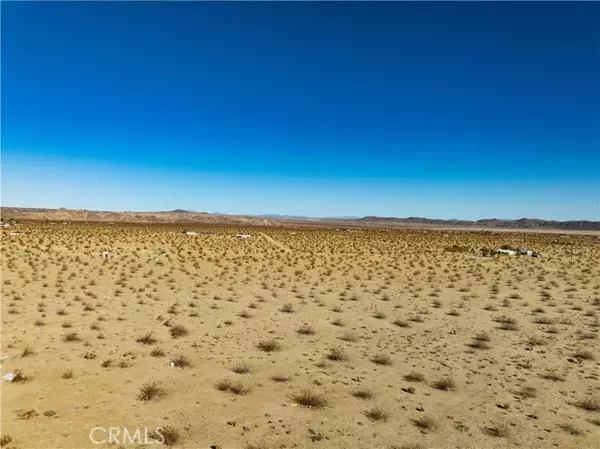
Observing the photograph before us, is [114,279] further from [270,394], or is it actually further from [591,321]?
[591,321]

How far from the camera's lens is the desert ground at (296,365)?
6062 mm

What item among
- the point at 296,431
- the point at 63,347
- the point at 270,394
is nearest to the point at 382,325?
the point at 270,394

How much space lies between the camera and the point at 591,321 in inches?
512

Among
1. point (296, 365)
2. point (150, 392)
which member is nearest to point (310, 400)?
point (296, 365)

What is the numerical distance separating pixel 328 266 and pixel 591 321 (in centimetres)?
1583

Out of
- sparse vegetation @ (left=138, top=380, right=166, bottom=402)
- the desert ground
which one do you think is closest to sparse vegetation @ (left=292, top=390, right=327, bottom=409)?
the desert ground

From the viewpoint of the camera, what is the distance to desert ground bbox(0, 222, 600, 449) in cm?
606

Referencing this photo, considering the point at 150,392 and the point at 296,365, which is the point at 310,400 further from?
the point at 150,392

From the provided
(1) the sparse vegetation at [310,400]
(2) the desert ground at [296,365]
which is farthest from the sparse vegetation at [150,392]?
(1) the sparse vegetation at [310,400]

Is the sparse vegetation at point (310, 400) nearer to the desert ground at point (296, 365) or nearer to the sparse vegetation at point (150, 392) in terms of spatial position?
the desert ground at point (296, 365)

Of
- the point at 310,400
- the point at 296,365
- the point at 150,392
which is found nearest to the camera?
the point at 310,400

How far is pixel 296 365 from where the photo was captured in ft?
29.1

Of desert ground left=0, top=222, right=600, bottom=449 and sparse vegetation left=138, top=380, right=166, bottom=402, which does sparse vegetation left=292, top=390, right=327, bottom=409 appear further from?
sparse vegetation left=138, top=380, right=166, bottom=402

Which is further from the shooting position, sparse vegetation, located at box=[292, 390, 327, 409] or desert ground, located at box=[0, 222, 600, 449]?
sparse vegetation, located at box=[292, 390, 327, 409]
